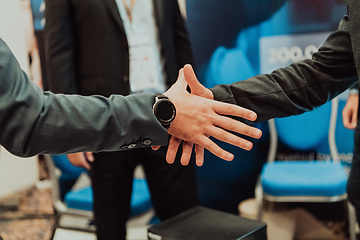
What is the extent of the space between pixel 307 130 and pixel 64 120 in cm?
172

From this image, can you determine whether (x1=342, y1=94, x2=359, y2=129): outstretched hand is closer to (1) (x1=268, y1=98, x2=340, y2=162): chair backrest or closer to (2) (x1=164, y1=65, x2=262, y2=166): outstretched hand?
(1) (x1=268, y1=98, x2=340, y2=162): chair backrest

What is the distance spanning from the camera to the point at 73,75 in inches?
59.2

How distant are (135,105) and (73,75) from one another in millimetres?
661

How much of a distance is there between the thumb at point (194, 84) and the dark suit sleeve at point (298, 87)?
0.04 m

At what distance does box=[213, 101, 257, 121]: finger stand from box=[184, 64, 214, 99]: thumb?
2.6 inches

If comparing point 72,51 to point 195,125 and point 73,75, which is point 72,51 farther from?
point 195,125

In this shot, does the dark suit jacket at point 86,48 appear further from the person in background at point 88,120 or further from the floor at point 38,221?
the floor at point 38,221

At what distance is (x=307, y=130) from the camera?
7.28 ft

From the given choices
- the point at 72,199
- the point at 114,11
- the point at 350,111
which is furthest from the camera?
the point at 72,199

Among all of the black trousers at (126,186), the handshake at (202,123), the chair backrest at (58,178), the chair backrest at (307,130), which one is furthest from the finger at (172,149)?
the chair backrest at (307,130)

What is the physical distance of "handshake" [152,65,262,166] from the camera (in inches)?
40.8

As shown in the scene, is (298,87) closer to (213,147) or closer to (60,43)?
(213,147)

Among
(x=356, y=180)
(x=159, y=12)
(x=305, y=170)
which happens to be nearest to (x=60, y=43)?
(x=159, y=12)

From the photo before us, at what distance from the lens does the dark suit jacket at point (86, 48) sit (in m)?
1.44
